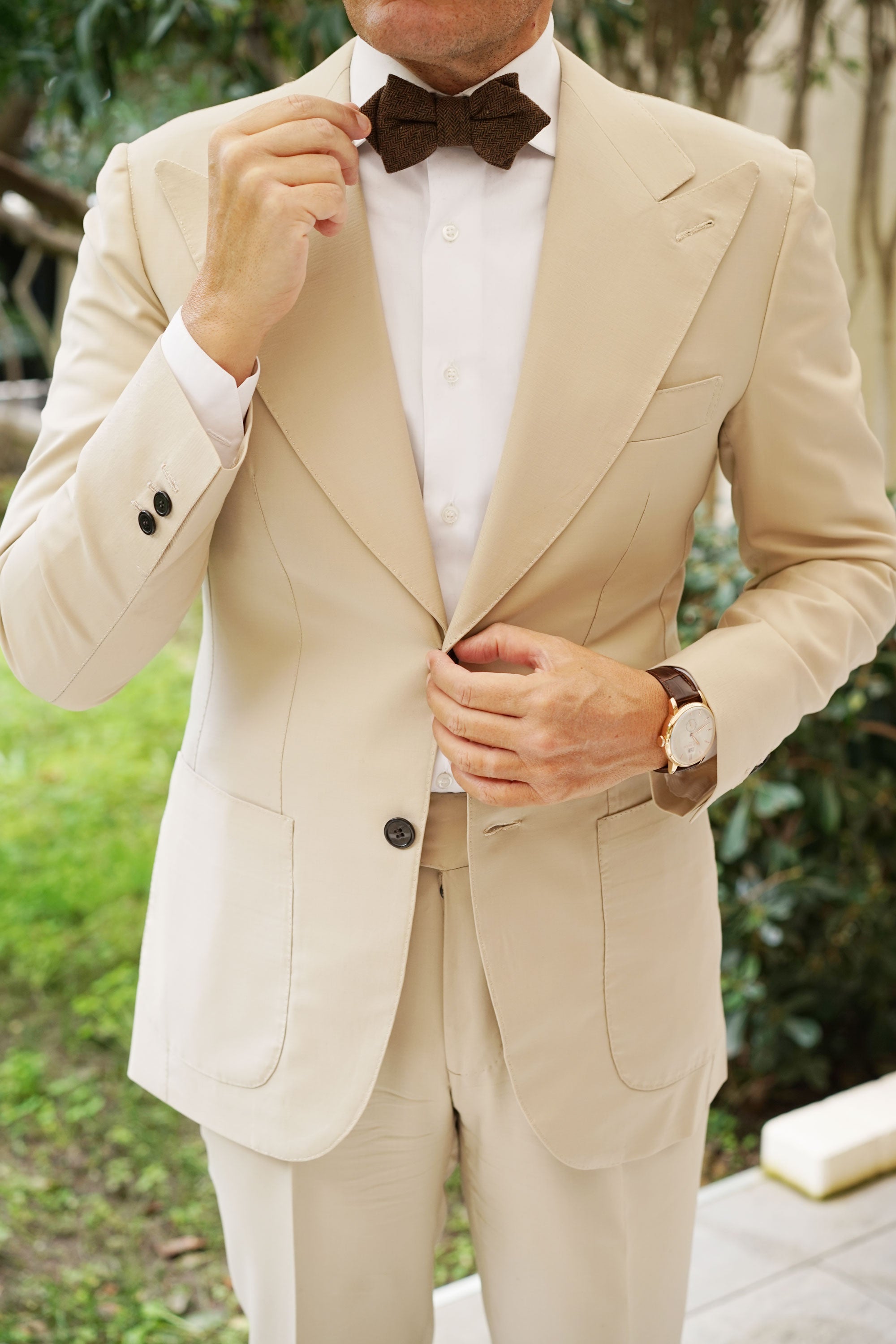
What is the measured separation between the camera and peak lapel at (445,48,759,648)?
1169 millimetres

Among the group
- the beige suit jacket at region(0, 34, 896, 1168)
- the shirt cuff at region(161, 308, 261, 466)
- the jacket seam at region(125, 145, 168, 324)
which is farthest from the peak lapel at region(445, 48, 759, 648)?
the jacket seam at region(125, 145, 168, 324)

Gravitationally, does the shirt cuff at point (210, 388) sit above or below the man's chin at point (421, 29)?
below

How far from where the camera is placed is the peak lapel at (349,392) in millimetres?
1153

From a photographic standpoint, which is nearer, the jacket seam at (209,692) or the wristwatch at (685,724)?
the wristwatch at (685,724)

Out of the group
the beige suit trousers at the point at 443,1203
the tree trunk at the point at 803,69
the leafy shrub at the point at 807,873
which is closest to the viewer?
the beige suit trousers at the point at 443,1203

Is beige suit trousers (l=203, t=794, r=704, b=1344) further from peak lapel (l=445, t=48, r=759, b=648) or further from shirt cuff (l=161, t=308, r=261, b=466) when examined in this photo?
shirt cuff (l=161, t=308, r=261, b=466)

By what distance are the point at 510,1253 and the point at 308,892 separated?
467mm

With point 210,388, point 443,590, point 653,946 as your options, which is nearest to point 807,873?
point 653,946

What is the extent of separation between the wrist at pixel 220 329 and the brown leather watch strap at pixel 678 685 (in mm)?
476

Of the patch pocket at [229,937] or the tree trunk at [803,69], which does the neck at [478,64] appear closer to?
the patch pocket at [229,937]

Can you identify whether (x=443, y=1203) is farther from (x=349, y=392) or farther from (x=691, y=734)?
(x=349, y=392)

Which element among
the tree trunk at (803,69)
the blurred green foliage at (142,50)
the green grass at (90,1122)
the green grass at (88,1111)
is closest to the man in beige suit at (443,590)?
the green grass at (90,1122)

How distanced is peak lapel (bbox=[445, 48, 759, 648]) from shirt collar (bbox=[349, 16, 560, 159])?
0.08 ft

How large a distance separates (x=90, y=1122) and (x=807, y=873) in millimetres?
1805
